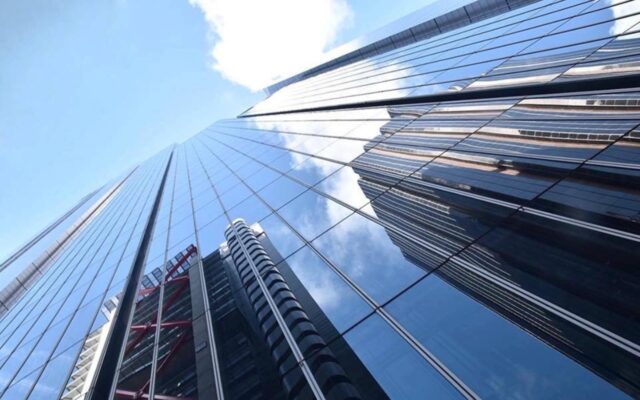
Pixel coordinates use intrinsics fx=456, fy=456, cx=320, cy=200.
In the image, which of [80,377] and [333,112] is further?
[333,112]

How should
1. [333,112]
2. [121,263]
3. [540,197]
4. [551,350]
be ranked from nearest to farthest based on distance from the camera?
[551,350], [540,197], [121,263], [333,112]

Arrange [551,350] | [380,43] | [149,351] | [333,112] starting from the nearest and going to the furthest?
[551,350], [149,351], [333,112], [380,43]

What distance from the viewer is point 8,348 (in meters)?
20.4

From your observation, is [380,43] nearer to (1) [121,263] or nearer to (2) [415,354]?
(1) [121,263]

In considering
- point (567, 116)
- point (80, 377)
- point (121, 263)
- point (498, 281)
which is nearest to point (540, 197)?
point (498, 281)

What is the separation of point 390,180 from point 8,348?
765 inches

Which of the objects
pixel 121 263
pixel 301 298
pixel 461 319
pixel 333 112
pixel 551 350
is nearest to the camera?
pixel 551 350

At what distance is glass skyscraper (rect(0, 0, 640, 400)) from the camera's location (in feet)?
17.4

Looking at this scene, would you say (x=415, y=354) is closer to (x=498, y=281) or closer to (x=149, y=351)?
(x=498, y=281)

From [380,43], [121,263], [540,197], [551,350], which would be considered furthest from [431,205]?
[380,43]

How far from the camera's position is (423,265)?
7355mm

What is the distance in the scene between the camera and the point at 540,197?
720 centimetres

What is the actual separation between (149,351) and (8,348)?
13942mm

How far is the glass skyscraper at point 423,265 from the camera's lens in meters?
5.30
